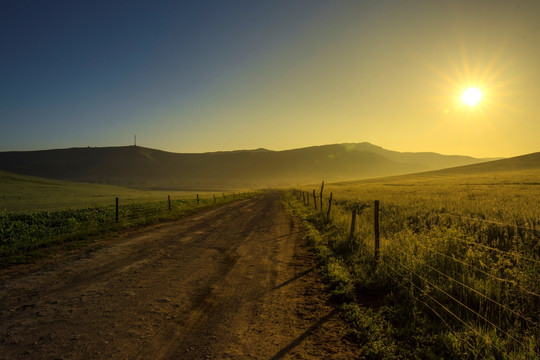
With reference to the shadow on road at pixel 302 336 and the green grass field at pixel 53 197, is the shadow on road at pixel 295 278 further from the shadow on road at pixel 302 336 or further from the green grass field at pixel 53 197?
the green grass field at pixel 53 197

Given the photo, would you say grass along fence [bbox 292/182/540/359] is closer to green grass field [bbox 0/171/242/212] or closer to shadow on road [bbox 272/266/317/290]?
shadow on road [bbox 272/266/317/290]

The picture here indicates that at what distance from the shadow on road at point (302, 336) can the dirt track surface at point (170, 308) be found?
0.02m

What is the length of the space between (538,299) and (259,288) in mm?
5363

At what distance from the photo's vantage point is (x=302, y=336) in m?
4.80

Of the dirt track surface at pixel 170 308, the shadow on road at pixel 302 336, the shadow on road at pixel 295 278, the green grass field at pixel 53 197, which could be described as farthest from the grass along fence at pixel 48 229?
the green grass field at pixel 53 197

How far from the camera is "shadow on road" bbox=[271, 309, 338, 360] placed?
422 cm

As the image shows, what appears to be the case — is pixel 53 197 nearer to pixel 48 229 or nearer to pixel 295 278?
pixel 48 229

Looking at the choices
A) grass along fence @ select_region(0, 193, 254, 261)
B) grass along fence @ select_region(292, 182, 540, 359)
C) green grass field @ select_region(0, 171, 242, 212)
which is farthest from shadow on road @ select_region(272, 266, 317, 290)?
green grass field @ select_region(0, 171, 242, 212)

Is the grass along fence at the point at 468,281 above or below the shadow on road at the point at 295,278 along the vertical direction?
above

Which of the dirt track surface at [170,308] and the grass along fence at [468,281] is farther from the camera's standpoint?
the dirt track surface at [170,308]

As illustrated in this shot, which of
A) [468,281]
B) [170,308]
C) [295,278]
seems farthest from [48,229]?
[468,281]

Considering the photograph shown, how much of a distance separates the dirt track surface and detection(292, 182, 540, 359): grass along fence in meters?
1.64

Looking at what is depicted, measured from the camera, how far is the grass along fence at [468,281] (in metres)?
A: 4.15

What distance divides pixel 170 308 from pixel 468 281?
6.06m
